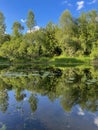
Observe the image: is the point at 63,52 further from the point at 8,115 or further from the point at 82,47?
the point at 8,115

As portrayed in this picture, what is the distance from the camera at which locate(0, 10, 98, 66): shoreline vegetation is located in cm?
7281

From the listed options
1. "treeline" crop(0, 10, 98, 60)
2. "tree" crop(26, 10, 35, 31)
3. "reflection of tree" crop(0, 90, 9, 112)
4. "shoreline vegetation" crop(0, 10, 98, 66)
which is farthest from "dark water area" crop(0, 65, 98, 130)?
"tree" crop(26, 10, 35, 31)

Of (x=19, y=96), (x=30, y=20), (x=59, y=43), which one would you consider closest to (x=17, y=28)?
(x=30, y=20)

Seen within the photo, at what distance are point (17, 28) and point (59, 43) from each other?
19551 millimetres

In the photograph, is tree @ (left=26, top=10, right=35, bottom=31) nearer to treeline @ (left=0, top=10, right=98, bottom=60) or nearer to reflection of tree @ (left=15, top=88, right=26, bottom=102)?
treeline @ (left=0, top=10, right=98, bottom=60)

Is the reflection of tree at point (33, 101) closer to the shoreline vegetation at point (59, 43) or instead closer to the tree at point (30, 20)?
the shoreline vegetation at point (59, 43)

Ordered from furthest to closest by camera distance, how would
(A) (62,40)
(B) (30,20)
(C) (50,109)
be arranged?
(B) (30,20) < (A) (62,40) < (C) (50,109)

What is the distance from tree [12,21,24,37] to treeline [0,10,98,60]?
4.57 meters

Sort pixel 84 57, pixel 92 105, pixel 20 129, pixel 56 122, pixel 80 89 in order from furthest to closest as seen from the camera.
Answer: pixel 84 57 → pixel 80 89 → pixel 92 105 → pixel 56 122 → pixel 20 129

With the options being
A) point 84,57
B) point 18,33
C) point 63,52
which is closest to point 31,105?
point 84,57

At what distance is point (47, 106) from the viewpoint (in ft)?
48.4

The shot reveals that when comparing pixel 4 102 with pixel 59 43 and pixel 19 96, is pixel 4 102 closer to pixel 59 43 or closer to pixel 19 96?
pixel 19 96

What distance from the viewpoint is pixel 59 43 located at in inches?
3059

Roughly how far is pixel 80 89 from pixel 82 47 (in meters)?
54.6
